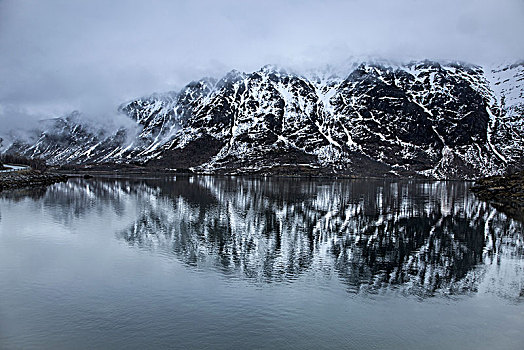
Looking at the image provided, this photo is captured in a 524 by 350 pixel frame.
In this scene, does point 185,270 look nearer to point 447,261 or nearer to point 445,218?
point 447,261

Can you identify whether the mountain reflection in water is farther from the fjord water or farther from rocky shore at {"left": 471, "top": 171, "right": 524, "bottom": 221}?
rocky shore at {"left": 471, "top": 171, "right": 524, "bottom": 221}

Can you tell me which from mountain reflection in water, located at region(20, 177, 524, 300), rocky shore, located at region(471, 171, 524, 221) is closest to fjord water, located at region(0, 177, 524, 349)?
mountain reflection in water, located at region(20, 177, 524, 300)

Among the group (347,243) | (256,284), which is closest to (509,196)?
(347,243)

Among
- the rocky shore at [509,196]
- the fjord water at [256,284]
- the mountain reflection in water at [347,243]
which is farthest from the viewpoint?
the rocky shore at [509,196]

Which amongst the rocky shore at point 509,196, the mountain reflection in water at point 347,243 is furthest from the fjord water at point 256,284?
the rocky shore at point 509,196

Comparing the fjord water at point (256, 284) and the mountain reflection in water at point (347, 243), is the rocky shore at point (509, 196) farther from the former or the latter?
the fjord water at point (256, 284)

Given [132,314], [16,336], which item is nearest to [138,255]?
[132,314]

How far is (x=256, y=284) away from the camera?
22.8m

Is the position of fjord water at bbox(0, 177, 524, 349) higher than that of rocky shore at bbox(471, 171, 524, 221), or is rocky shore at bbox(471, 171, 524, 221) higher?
rocky shore at bbox(471, 171, 524, 221)

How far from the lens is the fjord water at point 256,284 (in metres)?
16.4

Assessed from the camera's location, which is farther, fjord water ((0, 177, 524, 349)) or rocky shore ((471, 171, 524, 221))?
rocky shore ((471, 171, 524, 221))

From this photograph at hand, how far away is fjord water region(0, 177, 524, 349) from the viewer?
1638 cm

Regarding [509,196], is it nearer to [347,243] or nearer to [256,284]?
[347,243]

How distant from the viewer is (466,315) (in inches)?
755
